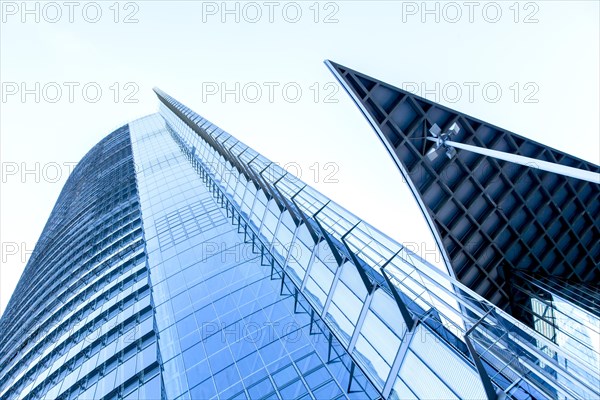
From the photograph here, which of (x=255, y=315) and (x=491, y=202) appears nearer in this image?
(x=255, y=315)

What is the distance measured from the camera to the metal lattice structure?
24.5 metres

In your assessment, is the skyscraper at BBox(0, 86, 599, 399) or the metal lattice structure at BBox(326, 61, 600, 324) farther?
the metal lattice structure at BBox(326, 61, 600, 324)

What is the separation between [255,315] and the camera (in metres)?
18.8

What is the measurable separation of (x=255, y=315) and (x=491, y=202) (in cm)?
1744

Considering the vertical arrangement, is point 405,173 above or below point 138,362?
above

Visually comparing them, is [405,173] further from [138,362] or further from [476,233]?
[138,362]

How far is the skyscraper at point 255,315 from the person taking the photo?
31.9 feet

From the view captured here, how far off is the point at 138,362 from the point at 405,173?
16.2 metres

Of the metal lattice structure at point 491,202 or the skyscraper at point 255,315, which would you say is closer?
the skyscraper at point 255,315

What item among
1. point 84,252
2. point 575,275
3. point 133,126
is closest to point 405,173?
point 575,275

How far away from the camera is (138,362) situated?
19062 mm

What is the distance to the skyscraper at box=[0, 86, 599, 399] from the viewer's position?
971 centimetres

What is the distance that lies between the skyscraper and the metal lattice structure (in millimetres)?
6943

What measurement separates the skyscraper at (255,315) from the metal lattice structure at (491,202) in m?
6.94
